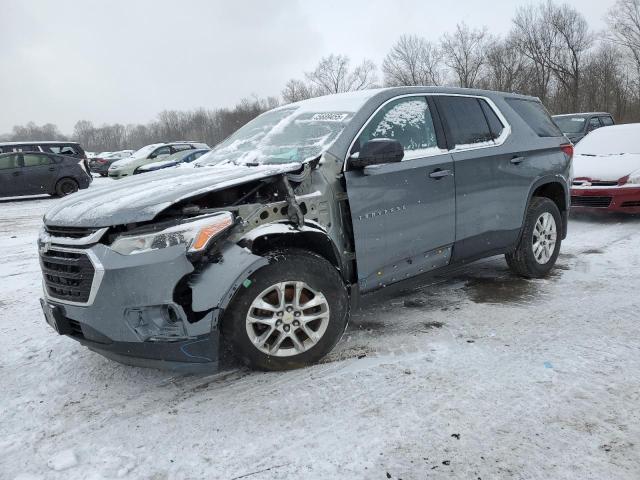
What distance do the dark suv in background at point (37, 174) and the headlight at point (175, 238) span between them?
46.7 feet

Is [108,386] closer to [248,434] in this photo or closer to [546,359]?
[248,434]

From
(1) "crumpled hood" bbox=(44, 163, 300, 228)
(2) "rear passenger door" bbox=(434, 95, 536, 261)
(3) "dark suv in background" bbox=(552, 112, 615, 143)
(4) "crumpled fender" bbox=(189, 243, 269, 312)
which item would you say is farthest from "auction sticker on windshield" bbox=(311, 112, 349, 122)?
(3) "dark suv in background" bbox=(552, 112, 615, 143)

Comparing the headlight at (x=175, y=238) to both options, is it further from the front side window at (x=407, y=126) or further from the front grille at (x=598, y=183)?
the front grille at (x=598, y=183)

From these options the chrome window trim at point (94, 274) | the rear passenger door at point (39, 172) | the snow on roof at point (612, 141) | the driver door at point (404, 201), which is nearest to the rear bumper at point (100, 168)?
the rear passenger door at point (39, 172)

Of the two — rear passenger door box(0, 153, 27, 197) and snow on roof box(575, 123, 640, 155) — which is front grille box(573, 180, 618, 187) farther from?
rear passenger door box(0, 153, 27, 197)

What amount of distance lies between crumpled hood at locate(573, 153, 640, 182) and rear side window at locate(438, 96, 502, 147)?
4260 mm

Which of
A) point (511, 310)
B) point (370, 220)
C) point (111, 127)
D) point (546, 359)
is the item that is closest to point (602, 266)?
point (511, 310)

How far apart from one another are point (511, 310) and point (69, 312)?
317 cm

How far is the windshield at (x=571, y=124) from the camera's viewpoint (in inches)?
572

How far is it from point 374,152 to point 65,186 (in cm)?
1453

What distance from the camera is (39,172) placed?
14.7 meters

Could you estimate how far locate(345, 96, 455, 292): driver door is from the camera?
3.29 m

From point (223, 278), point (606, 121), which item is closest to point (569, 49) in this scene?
point (606, 121)

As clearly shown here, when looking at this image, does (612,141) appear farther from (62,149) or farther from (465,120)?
(62,149)
